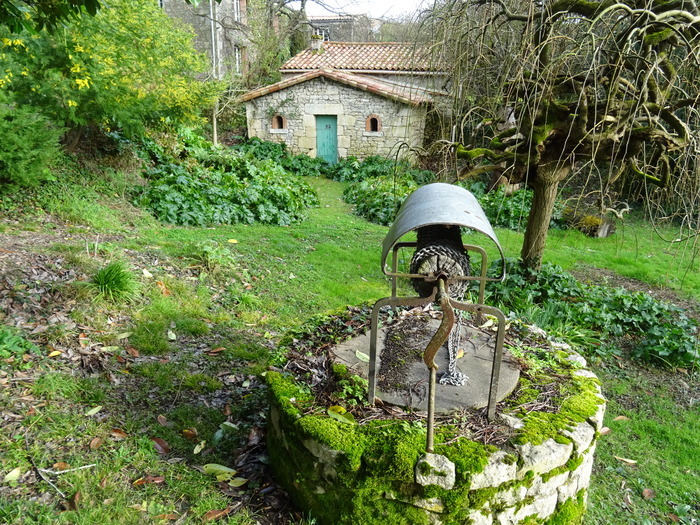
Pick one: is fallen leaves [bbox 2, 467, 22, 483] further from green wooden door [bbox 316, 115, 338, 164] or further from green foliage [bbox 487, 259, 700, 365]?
green wooden door [bbox 316, 115, 338, 164]

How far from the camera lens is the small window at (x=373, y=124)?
16828 millimetres

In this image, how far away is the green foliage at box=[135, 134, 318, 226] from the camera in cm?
885

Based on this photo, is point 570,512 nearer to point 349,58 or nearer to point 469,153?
point 469,153

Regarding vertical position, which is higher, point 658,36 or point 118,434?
point 658,36

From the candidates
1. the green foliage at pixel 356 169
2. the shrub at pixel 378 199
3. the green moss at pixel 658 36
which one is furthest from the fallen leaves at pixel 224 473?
the green foliage at pixel 356 169

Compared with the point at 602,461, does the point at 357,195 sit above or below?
above

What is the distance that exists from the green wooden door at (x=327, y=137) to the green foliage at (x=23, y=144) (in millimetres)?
11195

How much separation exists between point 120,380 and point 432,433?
276 centimetres

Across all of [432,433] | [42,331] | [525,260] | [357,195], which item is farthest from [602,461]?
[357,195]

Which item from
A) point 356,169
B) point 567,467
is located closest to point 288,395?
point 567,467

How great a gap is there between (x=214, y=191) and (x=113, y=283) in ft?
16.2

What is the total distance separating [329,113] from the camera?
17219mm

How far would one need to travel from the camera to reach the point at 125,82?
7.61 meters

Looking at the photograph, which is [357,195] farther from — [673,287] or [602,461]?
[602,461]
